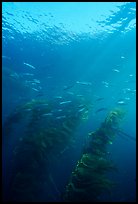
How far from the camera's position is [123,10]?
14984mm

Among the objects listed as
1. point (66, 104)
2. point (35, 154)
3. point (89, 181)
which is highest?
point (66, 104)

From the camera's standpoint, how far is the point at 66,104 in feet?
55.7

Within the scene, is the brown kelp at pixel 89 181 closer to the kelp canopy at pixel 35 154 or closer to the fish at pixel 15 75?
the kelp canopy at pixel 35 154

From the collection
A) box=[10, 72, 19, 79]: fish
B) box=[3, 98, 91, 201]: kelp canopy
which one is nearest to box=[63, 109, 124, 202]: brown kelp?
box=[3, 98, 91, 201]: kelp canopy

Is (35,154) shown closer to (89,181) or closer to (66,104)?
(89,181)

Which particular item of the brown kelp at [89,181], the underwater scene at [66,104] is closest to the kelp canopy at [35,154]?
the underwater scene at [66,104]

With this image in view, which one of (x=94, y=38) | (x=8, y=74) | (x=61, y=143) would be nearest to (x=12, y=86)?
(x=8, y=74)

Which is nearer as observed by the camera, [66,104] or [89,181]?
[89,181]

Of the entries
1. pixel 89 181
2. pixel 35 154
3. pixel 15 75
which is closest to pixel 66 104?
pixel 15 75

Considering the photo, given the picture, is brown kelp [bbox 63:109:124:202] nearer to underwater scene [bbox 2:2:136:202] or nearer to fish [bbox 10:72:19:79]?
underwater scene [bbox 2:2:136:202]

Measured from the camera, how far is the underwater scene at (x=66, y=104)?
888 cm

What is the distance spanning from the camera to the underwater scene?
888 cm

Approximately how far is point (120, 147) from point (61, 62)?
9784 millimetres

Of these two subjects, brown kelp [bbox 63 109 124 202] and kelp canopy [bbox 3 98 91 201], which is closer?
brown kelp [bbox 63 109 124 202]
